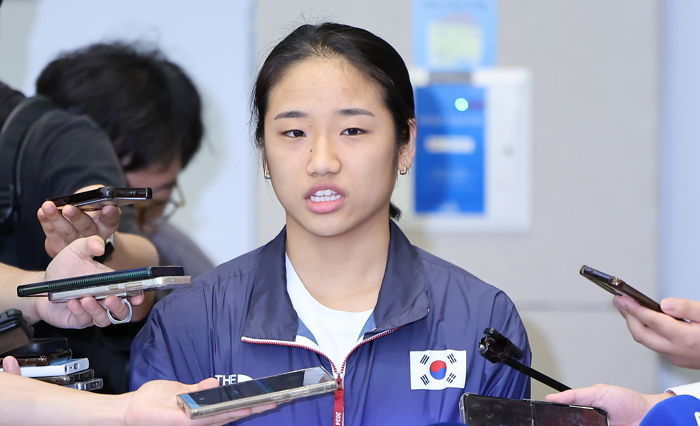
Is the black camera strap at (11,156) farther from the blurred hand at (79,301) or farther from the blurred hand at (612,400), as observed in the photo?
the blurred hand at (612,400)

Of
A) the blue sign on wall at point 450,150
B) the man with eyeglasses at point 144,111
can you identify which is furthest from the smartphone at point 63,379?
the blue sign on wall at point 450,150

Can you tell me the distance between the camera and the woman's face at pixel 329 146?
1336mm

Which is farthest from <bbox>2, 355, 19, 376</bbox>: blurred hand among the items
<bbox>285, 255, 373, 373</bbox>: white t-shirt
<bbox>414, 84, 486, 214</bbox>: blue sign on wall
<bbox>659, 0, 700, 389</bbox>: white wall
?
<bbox>659, 0, 700, 389</bbox>: white wall

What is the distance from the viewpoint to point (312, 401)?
4.25 ft

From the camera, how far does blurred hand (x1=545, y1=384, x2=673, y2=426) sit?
3.82 feet

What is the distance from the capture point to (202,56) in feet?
7.83

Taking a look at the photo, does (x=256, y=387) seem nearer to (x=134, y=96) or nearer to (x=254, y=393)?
(x=254, y=393)

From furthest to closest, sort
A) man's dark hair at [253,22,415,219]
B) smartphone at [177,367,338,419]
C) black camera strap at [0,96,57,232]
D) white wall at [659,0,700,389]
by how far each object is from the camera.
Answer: white wall at [659,0,700,389], black camera strap at [0,96,57,232], man's dark hair at [253,22,415,219], smartphone at [177,367,338,419]

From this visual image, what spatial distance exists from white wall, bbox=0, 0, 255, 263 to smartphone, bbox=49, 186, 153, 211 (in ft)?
3.26

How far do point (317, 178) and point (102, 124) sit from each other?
1.09 metres

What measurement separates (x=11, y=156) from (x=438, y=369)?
998mm

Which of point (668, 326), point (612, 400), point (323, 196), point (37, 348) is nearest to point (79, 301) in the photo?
point (37, 348)

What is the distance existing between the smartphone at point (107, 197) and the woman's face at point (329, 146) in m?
0.20

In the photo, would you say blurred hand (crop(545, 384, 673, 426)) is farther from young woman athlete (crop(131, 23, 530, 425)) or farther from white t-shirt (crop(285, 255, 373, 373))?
white t-shirt (crop(285, 255, 373, 373))
